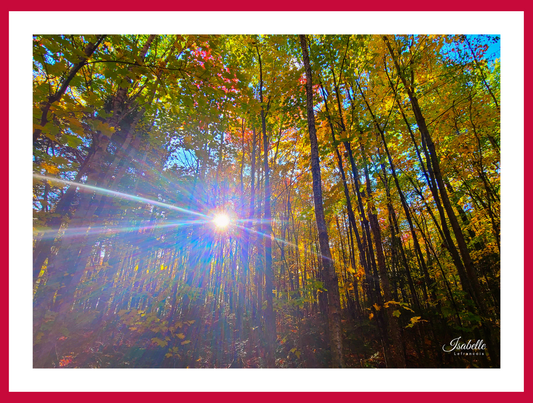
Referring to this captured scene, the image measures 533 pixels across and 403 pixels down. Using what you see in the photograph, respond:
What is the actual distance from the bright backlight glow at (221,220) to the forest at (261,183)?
0.20 feet

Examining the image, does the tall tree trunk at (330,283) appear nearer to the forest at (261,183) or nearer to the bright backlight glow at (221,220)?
the forest at (261,183)

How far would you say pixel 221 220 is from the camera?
24.5 ft

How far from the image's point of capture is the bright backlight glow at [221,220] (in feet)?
24.2

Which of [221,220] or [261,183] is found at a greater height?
[261,183]

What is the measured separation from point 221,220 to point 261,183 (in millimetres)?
2897

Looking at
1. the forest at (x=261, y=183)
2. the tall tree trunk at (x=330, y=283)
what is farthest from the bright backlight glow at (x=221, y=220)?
the tall tree trunk at (x=330, y=283)

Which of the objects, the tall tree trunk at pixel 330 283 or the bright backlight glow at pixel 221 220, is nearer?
the tall tree trunk at pixel 330 283

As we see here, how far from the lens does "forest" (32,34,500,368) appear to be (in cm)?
249

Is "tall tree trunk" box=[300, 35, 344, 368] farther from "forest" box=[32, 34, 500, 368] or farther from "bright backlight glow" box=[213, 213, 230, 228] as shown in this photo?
"bright backlight glow" box=[213, 213, 230, 228]

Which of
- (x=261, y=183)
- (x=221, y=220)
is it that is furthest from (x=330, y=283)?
(x=221, y=220)

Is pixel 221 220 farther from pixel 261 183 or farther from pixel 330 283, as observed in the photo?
pixel 330 283

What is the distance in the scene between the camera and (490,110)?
146 inches

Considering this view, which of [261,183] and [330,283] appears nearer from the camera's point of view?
[330,283]

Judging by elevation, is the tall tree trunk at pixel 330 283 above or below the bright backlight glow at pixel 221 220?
below
